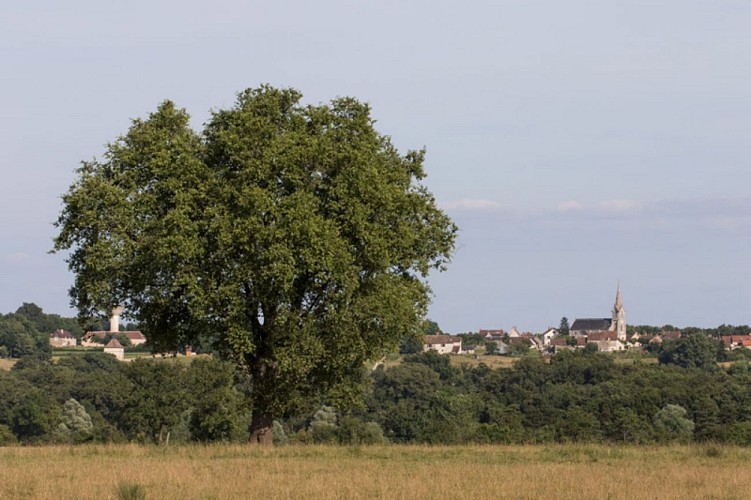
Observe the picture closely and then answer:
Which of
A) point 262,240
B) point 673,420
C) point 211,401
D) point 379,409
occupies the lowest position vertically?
point 379,409

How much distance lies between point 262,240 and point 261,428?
9.61m

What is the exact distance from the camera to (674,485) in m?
29.2

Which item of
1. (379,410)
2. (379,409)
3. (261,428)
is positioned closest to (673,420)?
(379,410)

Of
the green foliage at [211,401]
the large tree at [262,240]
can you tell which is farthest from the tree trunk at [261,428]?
the green foliage at [211,401]

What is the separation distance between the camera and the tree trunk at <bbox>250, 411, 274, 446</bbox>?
4372 centimetres

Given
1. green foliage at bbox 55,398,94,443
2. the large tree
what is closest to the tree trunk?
the large tree

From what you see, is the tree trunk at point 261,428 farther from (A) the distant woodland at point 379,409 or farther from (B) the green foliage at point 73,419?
(B) the green foliage at point 73,419

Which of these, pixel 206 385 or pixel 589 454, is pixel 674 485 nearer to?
pixel 589 454

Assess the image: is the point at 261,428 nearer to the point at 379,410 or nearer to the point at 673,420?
the point at 673,420

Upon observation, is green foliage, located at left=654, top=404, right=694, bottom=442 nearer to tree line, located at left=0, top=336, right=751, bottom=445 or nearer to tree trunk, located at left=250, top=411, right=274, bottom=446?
tree line, located at left=0, top=336, right=751, bottom=445

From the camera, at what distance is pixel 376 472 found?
31.8 metres

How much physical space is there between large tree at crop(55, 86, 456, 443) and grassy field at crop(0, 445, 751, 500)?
3947mm

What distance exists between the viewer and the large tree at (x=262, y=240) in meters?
38.9

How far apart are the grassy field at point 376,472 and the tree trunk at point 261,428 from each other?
3.47 m
